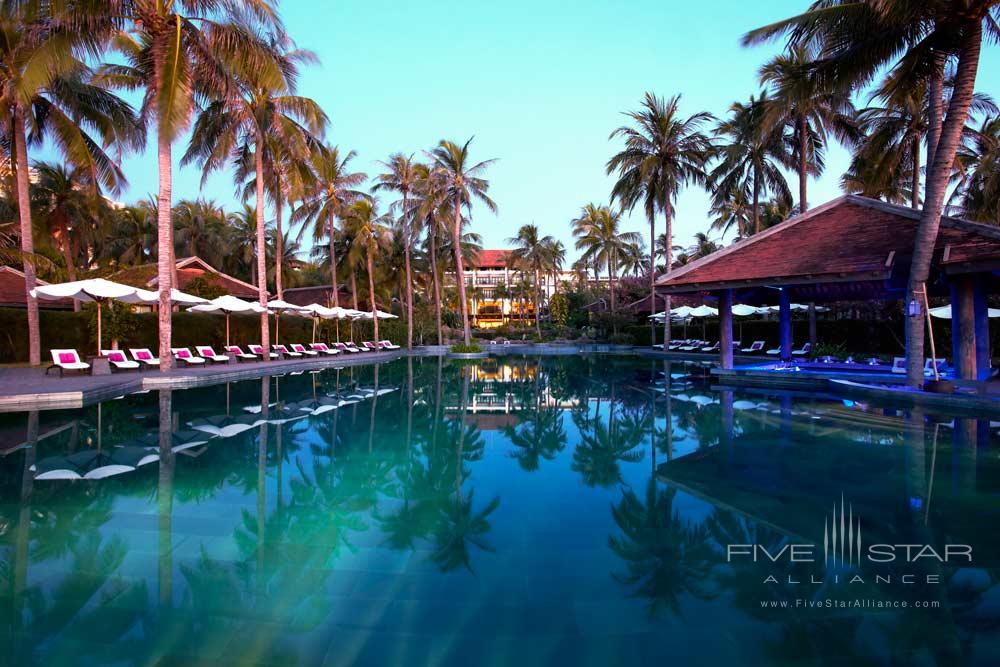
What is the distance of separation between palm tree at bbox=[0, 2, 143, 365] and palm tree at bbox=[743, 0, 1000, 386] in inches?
616

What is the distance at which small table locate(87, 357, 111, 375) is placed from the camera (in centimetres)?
1393

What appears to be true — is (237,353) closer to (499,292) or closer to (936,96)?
(936,96)

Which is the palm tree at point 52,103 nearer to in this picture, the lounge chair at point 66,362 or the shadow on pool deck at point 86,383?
the lounge chair at point 66,362

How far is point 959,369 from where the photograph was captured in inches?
491

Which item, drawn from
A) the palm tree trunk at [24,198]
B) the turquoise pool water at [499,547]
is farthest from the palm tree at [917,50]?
the palm tree trunk at [24,198]

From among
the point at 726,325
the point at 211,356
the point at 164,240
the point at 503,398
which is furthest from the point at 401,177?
the point at 503,398

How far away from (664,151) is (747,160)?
3838mm

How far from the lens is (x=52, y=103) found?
52.9 feet

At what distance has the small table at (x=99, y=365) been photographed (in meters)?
13.9

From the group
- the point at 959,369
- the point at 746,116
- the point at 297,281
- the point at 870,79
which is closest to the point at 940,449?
the point at 959,369

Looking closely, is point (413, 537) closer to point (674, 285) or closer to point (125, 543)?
point (125, 543)

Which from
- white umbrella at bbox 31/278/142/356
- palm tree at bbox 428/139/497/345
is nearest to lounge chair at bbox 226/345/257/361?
white umbrella at bbox 31/278/142/356

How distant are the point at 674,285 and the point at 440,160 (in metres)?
17.2

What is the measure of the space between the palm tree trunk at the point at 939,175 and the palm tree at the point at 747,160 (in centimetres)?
1108
